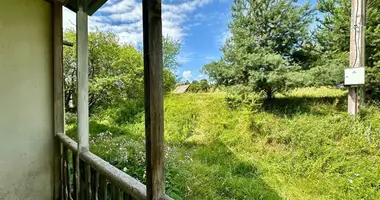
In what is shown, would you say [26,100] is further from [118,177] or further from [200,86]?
[200,86]

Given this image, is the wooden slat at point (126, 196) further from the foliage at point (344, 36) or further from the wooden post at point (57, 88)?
the foliage at point (344, 36)

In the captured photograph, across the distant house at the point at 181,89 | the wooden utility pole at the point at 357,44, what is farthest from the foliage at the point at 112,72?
the wooden utility pole at the point at 357,44

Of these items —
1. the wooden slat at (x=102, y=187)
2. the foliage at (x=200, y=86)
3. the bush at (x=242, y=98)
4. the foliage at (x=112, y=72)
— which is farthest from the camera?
the foliage at (x=200, y=86)

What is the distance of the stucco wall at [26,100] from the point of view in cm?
196

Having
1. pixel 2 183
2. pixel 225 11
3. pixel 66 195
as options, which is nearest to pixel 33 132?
pixel 2 183

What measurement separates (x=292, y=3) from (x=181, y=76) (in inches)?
124

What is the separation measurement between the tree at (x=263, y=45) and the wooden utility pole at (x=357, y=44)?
1719mm

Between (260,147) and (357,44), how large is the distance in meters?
2.27

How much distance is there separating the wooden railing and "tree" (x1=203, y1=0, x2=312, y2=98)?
15.2ft

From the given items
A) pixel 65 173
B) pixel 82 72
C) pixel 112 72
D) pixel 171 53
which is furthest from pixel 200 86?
pixel 82 72

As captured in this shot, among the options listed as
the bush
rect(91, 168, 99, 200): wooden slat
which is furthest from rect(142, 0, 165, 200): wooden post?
the bush

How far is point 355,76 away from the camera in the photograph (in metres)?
3.79

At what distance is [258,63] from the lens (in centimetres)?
591

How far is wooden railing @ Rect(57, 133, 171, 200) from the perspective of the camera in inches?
41.0
